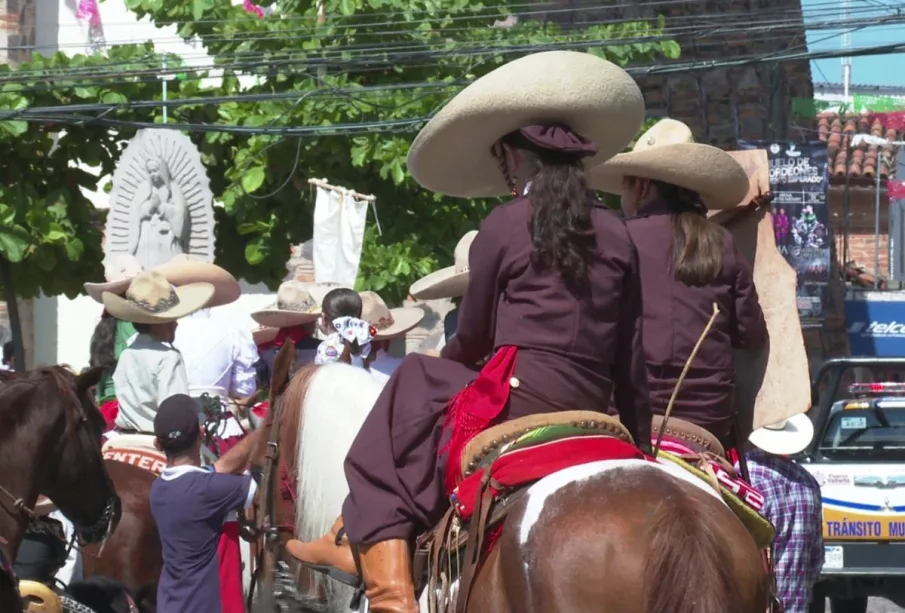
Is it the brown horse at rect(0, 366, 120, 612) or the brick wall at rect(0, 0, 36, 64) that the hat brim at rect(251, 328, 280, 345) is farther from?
the brick wall at rect(0, 0, 36, 64)

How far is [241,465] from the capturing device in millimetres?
7590

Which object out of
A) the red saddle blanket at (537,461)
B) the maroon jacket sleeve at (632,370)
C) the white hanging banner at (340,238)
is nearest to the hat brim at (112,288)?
the white hanging banner at (340,238)

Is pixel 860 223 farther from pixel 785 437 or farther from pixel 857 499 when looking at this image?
pixel 785 437

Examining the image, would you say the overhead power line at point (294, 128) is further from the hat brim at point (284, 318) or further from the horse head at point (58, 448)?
the horse head at point (58, 448)

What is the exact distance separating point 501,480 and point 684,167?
1.82m

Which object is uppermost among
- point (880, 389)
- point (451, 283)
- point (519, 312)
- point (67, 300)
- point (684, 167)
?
point (684, 167)

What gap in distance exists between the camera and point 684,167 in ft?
18.0

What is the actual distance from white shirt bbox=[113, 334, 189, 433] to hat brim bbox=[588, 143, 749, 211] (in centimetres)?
383

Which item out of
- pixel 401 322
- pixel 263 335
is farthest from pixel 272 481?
pixel 263 335

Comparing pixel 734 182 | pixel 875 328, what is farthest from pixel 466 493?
pixel 875 328

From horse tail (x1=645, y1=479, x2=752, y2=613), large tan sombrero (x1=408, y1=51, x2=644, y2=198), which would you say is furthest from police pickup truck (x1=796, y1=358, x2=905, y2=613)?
horse tail (x1=645, y1=479, x2=752, y2=613)

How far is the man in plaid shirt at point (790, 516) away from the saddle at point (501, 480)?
7.84 feet

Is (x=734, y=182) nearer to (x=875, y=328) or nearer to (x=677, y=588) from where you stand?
(x=677, y=588)

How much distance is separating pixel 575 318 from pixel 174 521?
3681 mm
